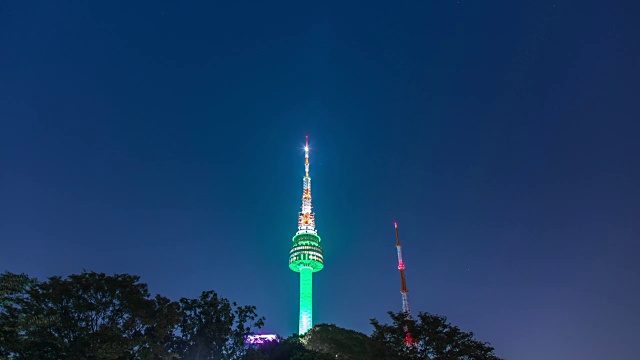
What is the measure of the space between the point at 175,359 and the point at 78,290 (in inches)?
336

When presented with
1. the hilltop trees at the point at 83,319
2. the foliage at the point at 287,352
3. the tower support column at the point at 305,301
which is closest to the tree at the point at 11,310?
the hilltop trees at the point at 83,319

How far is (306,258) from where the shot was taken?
4700 inches

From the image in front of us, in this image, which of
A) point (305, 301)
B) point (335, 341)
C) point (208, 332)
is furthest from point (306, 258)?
point (208, 332)

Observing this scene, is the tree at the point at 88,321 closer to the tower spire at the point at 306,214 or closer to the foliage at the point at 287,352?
the foliage at the point at 287,352

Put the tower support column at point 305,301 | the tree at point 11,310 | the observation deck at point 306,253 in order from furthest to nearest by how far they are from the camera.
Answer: the observation deck at point 306,253 < the tower support column at point 305,301 < the tree at point 11,310

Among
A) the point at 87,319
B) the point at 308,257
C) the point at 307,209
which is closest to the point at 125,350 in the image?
the point at 87,319

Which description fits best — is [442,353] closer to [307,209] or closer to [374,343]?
[374,343]

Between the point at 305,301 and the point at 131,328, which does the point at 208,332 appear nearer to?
the point at 131,328

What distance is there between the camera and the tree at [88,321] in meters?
28.4

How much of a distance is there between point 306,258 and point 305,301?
1042cm

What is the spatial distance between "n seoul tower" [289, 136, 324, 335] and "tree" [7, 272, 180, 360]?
83251mm

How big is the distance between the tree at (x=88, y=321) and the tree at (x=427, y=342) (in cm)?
1531

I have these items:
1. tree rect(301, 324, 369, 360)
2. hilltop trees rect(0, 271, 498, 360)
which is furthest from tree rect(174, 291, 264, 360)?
tree rect(301, 324, 369, 360)

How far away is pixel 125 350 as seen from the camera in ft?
99.3
